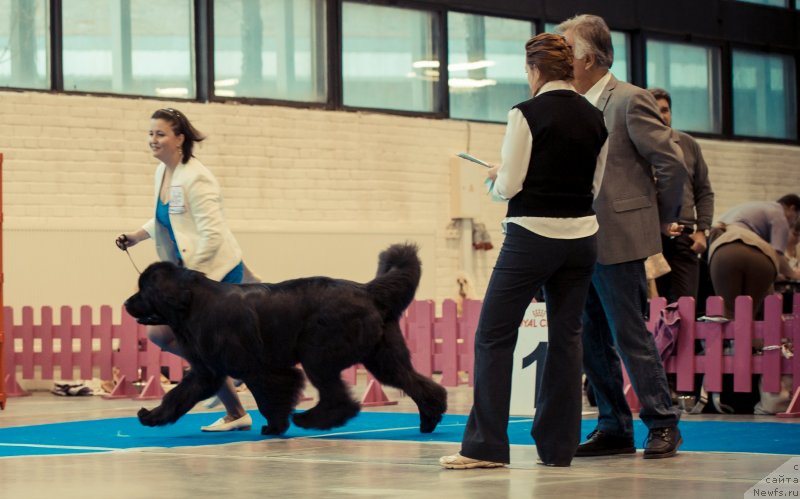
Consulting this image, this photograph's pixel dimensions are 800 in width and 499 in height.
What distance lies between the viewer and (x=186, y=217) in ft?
17.9

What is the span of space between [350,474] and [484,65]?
358 inches

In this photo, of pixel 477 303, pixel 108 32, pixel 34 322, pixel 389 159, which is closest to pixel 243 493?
Result: pixel 477 303

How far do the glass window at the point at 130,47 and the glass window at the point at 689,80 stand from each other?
541 cm

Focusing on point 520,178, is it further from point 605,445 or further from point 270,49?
point 270,49

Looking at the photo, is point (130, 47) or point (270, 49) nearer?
point (130, 47)

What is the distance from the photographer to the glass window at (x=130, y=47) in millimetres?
10102

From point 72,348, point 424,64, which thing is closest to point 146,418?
point 72,348

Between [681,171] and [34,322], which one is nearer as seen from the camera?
[681,171]

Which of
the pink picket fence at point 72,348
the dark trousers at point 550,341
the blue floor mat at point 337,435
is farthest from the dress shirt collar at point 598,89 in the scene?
the pink picket fence at point 72,348

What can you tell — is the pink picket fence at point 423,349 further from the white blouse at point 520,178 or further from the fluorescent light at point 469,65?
the fluorescent light at point 469,65

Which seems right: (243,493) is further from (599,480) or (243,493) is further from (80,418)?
(80,418)

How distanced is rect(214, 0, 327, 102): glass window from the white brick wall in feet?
0.76

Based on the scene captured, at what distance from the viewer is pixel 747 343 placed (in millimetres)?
6613

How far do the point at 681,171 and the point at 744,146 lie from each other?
1033 cm
